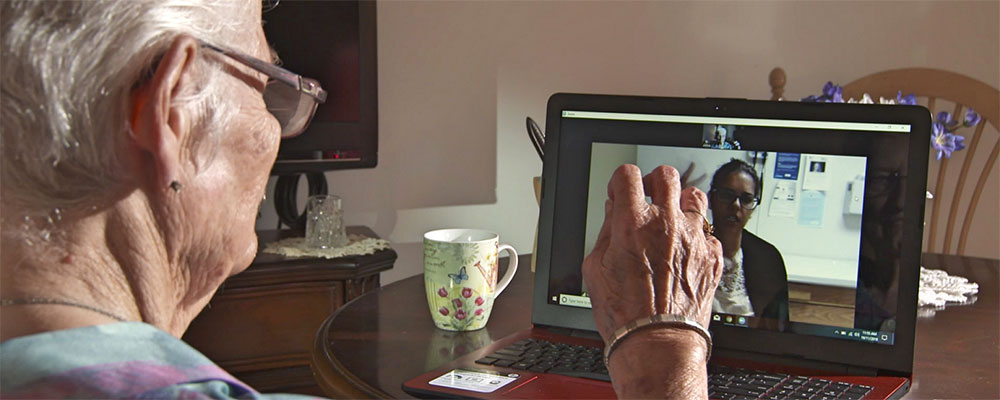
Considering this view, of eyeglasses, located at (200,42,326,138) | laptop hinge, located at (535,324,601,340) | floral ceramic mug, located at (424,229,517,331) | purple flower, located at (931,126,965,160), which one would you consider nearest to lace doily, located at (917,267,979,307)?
purple flower, located at (931,126,965,160)

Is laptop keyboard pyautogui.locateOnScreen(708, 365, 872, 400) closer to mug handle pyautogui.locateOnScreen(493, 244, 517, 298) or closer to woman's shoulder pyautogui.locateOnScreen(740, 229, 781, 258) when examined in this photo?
woman's shoulder pyautogui.locateOnScreen(740, 229, 781, 258)

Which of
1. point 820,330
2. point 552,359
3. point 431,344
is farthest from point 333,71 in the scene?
point 820,330

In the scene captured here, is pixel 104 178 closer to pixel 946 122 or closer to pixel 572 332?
pixel 572 332

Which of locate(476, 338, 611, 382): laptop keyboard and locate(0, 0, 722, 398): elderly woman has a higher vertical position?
locate(0, 0, 722, 398): elderly woman

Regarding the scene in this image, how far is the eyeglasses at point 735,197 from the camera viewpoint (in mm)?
1037

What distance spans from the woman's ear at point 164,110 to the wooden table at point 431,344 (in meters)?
0.37

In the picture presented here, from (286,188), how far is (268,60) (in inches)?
56.8

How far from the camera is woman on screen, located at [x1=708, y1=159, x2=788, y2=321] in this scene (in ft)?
3.40

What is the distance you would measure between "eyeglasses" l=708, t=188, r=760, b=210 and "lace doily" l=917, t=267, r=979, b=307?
47cm

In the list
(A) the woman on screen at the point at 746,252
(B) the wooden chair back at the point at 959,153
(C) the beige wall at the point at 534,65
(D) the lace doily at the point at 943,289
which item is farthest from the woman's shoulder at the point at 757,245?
(C) the beige wall at the point at 534,65

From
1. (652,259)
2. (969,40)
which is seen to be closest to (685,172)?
(652,259)

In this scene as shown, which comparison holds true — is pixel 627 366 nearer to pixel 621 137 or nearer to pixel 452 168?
pixel 621 137

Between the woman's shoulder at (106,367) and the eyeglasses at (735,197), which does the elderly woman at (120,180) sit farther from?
the eyeglasses at (735,197)

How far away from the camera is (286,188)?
217 centimetres
